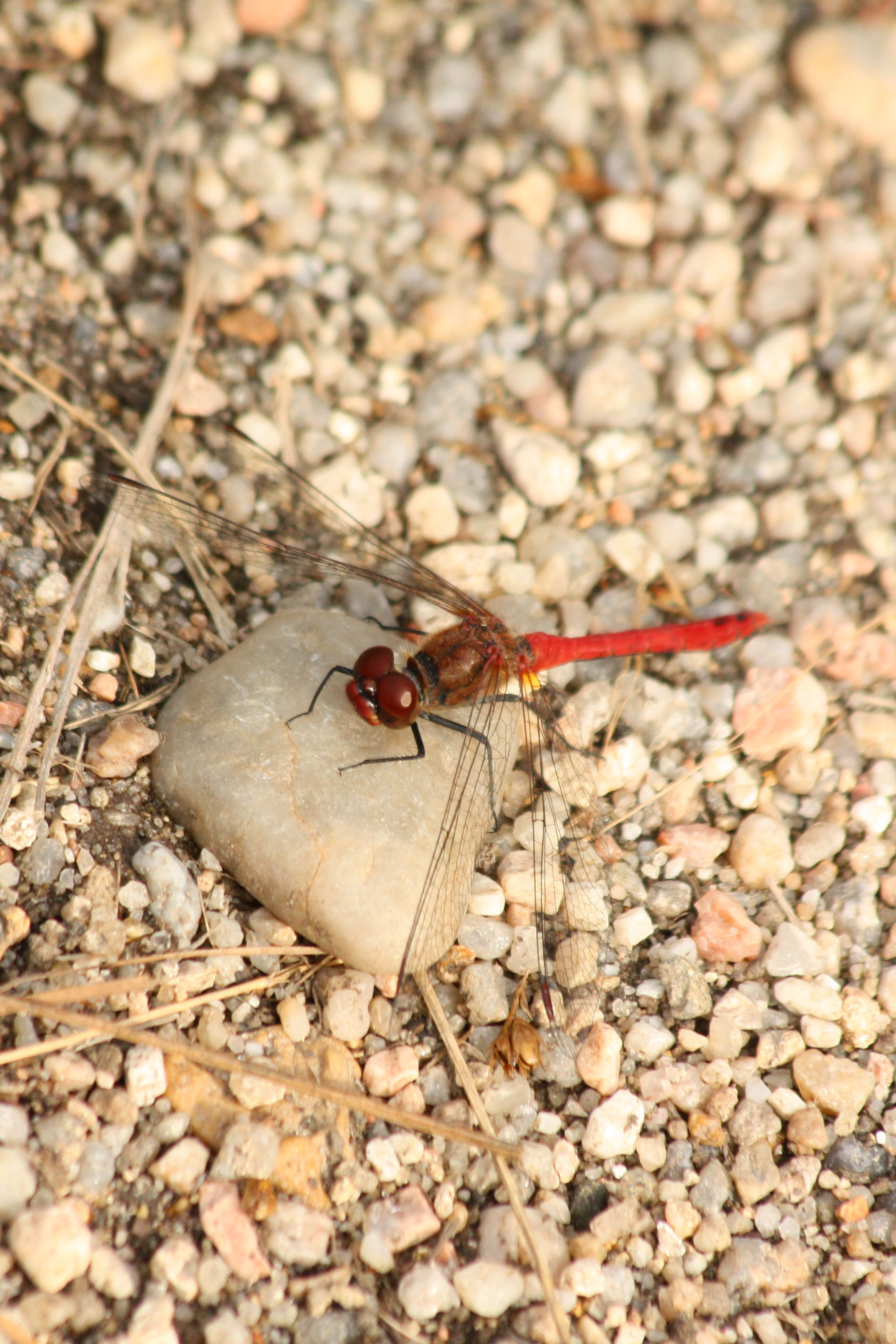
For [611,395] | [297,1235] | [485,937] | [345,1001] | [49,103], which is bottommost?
[297,1235]

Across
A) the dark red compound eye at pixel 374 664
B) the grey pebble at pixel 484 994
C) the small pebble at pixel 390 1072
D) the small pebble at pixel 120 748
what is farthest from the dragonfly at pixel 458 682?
the small pebble at pixel 120 748

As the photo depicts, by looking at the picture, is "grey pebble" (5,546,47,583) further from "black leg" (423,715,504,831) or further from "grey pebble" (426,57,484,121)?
"grey pebble" (426,57,484,121)

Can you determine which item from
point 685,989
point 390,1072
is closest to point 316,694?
point 390,1072

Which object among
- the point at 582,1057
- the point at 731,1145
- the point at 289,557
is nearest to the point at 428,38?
the point at 289,557

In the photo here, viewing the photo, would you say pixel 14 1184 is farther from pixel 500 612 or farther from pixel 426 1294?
pixel 500 612

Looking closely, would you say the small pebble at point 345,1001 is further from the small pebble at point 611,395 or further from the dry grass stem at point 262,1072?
the small pebble at point 611,395

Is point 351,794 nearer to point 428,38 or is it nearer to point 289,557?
point 289,557
